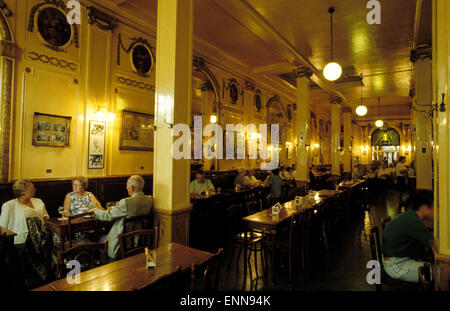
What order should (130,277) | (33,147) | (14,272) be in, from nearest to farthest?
(130,277), (14,272), (33,147)

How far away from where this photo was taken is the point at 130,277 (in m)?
1.84

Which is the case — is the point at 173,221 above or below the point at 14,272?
above

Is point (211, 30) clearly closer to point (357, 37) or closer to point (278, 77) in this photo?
point (357, 37)

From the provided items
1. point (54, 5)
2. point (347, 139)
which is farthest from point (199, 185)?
point (347, 139)

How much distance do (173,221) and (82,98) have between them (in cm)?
363

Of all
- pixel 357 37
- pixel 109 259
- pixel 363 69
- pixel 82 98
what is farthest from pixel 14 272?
pixel 363 69

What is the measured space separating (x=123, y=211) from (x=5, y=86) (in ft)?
10.7

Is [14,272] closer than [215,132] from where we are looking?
Yes

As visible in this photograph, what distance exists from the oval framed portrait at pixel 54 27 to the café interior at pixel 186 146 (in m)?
0.02

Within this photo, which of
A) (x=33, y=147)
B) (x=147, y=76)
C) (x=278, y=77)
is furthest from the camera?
(x=278, y=77)

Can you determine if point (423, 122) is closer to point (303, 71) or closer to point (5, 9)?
point (303, 71)

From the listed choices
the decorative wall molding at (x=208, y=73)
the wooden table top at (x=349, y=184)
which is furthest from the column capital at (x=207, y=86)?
the wooden table top at (x=349, y=184)

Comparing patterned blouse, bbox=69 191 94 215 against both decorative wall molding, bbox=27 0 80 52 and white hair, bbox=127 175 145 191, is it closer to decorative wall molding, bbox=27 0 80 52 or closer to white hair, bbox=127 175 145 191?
white hair, bbox=127 175 145 191
